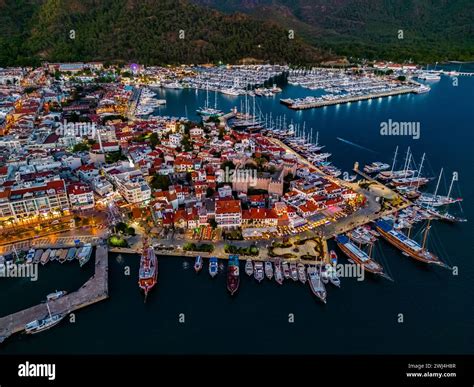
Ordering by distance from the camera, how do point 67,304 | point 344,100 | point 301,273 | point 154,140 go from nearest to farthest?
1. point 67,304
2. point 301,273
3. point 154,140
4. point 344,100

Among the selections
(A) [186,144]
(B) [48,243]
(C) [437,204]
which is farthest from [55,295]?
(C) [437,204]

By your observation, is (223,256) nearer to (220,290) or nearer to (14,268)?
(220,290)

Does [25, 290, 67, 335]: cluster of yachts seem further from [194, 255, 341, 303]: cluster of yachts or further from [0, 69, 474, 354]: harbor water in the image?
→ [194, 255, 341, 303]: cluster of yachts

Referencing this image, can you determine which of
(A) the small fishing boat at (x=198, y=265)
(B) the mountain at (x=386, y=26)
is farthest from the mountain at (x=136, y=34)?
(A) the small fishing boat at (x=198, y=265)

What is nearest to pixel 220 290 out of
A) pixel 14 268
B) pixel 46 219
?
pixel 14 268

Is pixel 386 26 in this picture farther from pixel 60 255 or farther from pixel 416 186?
pixel 60 255

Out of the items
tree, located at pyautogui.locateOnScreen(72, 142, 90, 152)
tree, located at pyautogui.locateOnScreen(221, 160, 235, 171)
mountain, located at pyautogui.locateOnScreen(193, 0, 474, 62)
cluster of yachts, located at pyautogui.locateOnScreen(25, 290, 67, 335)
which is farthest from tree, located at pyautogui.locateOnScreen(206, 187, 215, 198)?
mountain, located at pyautogui.locateOnScreen(193, 0, 474, 62)
